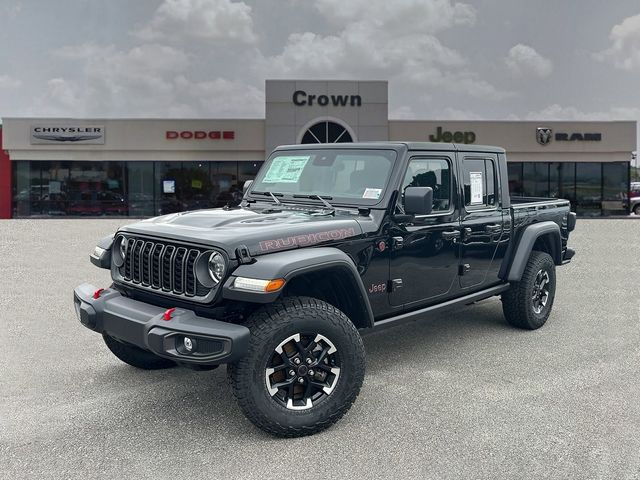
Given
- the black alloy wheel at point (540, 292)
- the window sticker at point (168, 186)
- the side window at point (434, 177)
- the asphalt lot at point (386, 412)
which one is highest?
the window sticker at point (168, 186)

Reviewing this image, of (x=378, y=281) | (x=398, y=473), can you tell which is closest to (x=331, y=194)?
(x=378, y=281)

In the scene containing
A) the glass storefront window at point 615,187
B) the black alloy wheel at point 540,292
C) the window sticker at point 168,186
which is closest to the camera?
the black alloy wheel at point 540,292

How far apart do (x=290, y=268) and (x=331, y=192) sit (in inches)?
57.1

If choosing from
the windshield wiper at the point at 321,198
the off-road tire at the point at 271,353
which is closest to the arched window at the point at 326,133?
the windshield wiper at the point at 321,198

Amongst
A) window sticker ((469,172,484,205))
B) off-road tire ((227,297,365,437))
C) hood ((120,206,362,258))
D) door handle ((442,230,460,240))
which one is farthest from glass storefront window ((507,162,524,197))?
off-road tire ((227,297,365,437))

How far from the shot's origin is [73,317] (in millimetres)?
7242

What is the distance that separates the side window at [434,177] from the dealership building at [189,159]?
2389cm

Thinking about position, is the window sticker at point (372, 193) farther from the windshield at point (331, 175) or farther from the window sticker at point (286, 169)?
the window sticker at point (286, 169)

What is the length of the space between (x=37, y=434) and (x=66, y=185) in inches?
1119

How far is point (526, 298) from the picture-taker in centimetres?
644

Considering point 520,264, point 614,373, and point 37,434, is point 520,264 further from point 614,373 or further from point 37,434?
point 37,434

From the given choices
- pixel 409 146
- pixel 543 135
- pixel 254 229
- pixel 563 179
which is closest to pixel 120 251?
pixel 254 229

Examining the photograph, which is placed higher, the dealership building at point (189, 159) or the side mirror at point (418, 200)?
the dealership building at point (189, 159)

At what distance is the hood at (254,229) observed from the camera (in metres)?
3.84
